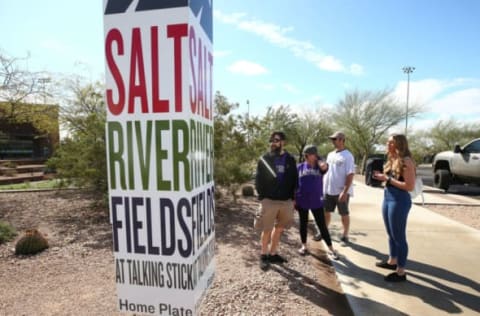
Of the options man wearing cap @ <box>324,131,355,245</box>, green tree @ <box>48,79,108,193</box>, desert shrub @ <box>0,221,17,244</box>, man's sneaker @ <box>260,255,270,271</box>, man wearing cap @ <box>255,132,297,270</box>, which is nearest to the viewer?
man wearing cap @ <box>255,132,297,270</box>

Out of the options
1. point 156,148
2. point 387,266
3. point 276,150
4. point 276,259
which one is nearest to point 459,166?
point 387,266

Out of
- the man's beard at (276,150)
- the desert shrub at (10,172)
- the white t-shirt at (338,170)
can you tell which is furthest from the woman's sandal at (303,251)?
the desert shrub at (10,172)

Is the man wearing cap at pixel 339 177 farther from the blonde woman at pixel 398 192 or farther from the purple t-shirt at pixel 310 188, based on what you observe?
the blonde woman at pixel 398 192

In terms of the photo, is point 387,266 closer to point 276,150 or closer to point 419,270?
point 419,270

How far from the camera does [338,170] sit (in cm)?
397

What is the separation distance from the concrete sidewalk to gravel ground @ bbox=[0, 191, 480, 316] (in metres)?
0.27

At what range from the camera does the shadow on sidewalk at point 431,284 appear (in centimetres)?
265

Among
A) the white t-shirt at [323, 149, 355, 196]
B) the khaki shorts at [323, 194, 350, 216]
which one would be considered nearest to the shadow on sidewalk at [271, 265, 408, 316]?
the khaki shorts at [323, 194, 350, 216]

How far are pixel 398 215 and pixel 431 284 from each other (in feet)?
2.97

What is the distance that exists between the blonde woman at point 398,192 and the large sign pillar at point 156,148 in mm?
2391

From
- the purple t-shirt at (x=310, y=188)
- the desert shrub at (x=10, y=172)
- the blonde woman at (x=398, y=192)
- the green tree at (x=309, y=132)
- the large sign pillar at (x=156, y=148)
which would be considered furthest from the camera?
the green tree at (x=309, y=132)

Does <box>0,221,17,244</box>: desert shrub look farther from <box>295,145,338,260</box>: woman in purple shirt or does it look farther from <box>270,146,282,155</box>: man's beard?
<box>295,145,338,260</box>: woman in purple shirt

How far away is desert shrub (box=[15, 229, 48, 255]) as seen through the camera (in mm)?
3932

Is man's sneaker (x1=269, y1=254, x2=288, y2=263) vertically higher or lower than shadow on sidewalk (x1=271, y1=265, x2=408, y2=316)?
higher
